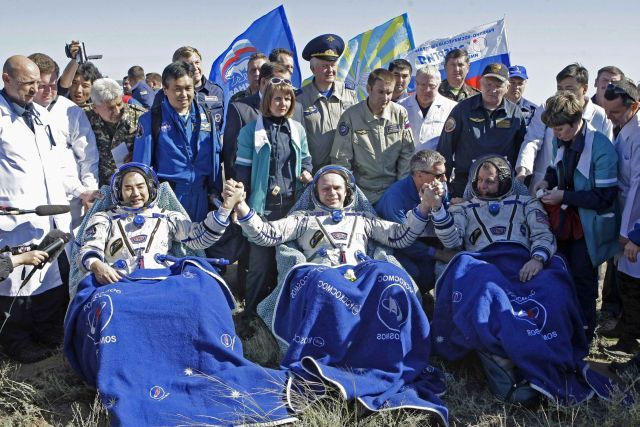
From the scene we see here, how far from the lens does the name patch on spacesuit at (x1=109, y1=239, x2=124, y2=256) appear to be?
5137mm

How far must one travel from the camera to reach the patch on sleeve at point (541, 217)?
5.42 m

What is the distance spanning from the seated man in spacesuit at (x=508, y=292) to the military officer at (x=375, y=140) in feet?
2.83

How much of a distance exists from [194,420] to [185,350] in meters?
0.54

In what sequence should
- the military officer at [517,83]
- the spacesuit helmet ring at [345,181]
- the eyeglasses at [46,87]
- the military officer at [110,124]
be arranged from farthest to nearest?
the military officer at [517,83], the military officer at [110,124], the eyeglasses at [46,87], the spacesuit helmet ring at [345,181]

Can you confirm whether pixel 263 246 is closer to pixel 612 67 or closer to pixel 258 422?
pixel 258 422

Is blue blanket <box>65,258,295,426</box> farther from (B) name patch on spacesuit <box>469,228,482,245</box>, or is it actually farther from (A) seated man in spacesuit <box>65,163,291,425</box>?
(B) name patch on spacesuit <box>469,228,482,245</box>

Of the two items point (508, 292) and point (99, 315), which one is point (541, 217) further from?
point (99, 315)

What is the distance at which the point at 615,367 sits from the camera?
16.4 ft

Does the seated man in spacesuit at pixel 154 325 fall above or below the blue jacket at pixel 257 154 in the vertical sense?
below

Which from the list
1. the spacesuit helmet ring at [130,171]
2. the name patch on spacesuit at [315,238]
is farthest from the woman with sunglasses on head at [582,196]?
the spacesuit helmet ring at [130,171]

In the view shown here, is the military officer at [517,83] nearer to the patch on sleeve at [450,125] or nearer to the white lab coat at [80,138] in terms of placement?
the patch on sleeve at [450,125]

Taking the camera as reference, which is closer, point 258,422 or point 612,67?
point 258,422

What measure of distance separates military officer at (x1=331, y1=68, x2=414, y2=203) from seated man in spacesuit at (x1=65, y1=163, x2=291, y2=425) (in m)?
1.54

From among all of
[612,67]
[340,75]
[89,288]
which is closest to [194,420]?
[89,288]
